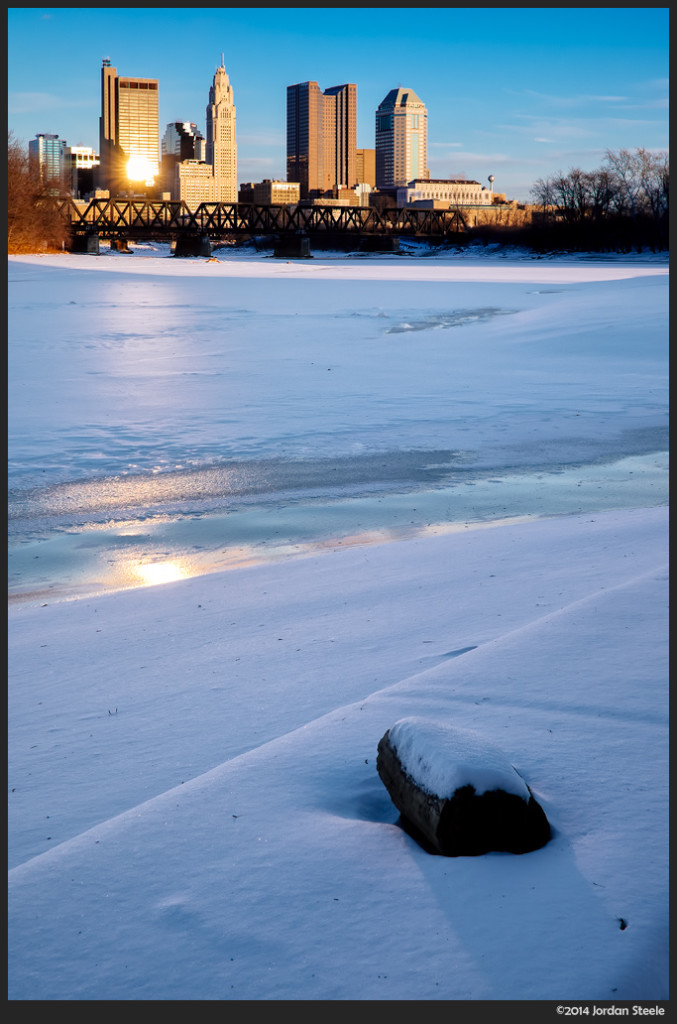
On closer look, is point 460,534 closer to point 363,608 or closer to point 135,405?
point 363,608

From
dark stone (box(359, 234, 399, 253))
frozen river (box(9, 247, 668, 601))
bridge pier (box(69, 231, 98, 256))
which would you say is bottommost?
frozen river (box(9, 247, 668, 601))

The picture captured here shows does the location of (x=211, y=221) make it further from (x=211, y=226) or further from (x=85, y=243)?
(x=85, y=243)

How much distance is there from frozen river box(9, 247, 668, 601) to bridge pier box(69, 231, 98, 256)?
47.7 meters

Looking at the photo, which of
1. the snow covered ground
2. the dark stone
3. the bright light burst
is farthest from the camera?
the dark stone

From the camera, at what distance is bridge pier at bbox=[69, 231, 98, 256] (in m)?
67.9

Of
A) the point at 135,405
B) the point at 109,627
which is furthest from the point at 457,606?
the point at 135,405

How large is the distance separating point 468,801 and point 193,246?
7035 centimetres

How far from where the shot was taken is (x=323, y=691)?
3.83 meters

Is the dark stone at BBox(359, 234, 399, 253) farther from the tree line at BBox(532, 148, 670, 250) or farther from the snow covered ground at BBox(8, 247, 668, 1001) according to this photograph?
the snow covered ground at BBox(8, 247, 668, 1001)

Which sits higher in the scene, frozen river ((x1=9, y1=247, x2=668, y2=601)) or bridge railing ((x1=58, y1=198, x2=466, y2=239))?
bridge railing ((x1=58, y1=198, x2=466, y2=239))

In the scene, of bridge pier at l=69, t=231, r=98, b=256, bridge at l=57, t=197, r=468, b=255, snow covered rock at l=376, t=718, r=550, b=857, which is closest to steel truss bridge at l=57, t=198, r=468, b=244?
bridge at l=57, t=197, r=468, b=255

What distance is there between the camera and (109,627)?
4.89m

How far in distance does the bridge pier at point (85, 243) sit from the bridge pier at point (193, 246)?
568cm
